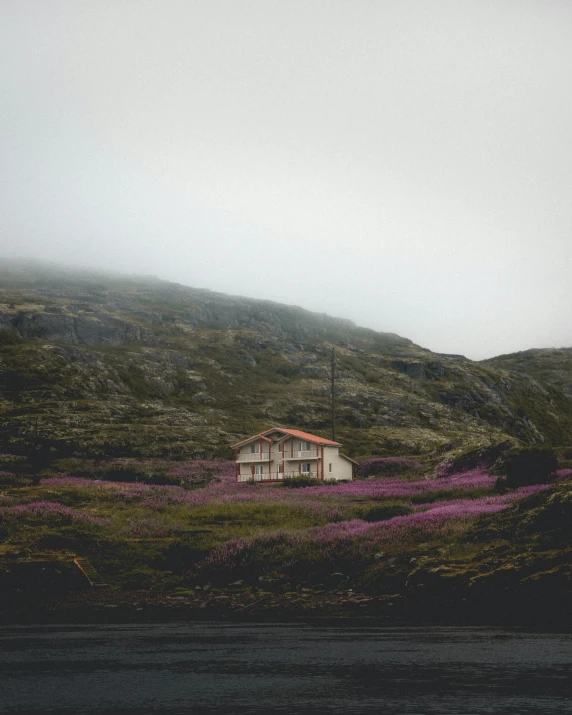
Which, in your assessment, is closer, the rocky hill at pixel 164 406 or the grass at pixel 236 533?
the grass at pixel 236 533

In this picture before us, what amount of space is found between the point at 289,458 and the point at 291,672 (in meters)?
77.2

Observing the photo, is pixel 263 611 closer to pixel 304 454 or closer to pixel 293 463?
pixel 304 454

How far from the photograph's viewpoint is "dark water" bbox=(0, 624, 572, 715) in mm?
8812

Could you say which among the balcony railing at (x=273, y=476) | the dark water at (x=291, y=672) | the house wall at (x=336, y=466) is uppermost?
the dark water at (x=291, y=672)

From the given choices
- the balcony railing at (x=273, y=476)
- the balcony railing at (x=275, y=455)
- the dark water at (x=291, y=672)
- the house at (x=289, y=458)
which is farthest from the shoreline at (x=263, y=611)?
the balcony railing at (x=275, y=455)

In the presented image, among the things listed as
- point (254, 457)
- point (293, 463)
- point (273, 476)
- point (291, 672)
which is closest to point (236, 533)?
point (291, 672)

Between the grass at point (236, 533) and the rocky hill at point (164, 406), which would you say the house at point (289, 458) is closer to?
the rocky hill at point (164, 406)

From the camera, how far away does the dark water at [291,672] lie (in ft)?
28.9

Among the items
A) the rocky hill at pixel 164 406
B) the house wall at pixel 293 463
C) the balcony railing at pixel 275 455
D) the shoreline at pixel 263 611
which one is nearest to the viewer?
the shoreline at pixel 263 611

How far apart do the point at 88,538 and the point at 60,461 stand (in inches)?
2359

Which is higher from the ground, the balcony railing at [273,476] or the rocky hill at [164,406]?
the rocky hill at [164,406]

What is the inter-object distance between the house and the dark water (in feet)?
227

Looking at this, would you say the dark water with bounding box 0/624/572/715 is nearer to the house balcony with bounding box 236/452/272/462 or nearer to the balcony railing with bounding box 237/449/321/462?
the balcony railing with bounding box 237/449/321/462

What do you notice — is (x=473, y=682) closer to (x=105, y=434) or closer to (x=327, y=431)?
(x=105, y=434)
